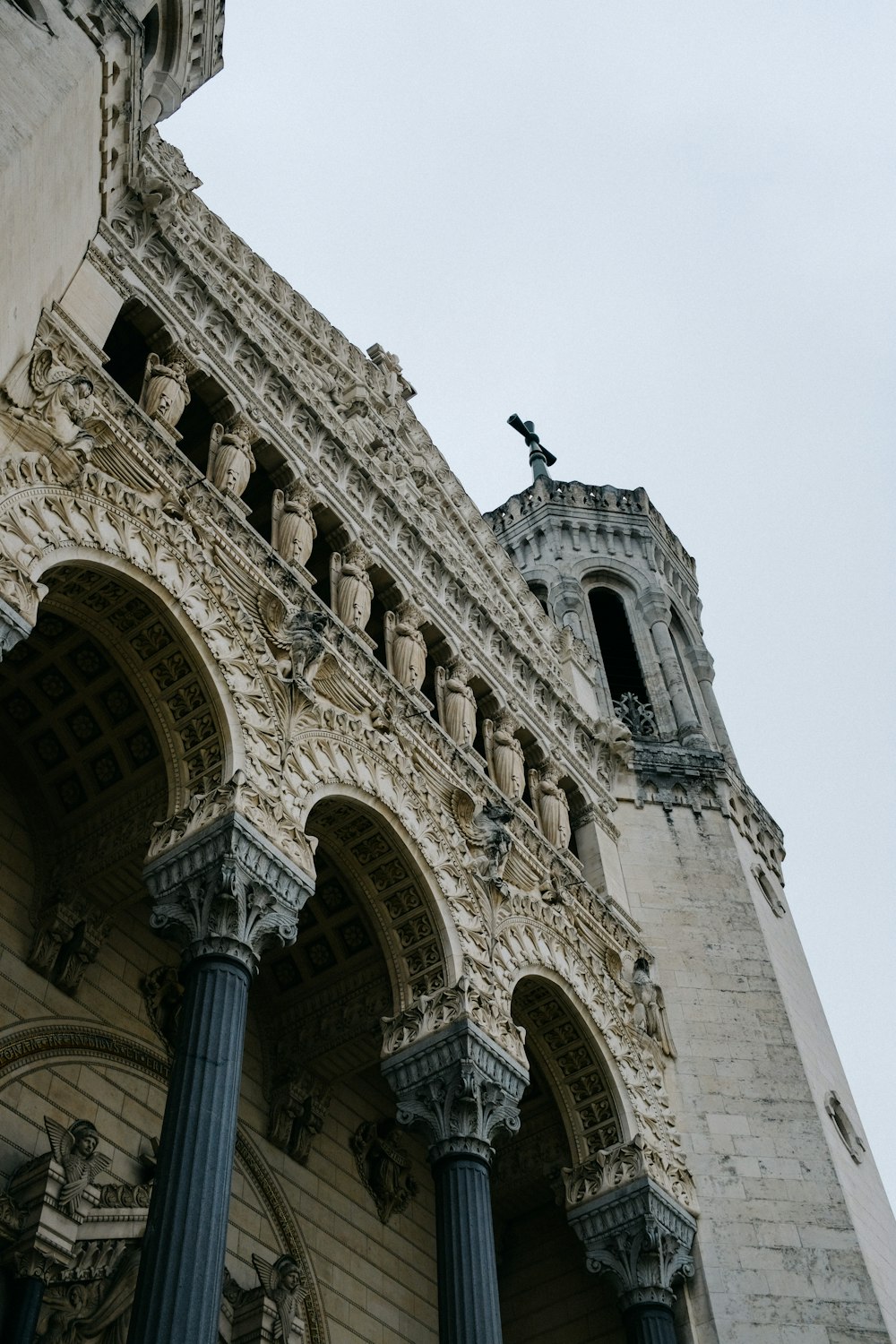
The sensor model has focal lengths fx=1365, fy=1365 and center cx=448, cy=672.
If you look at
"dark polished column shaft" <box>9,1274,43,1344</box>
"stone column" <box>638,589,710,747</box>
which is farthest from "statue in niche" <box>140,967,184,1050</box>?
"stone column" <box>638,589,710,747</box>

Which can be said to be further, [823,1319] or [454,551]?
[454,551]

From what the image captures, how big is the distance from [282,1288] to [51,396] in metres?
8.21

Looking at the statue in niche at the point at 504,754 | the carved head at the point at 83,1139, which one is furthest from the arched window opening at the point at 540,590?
the carved head at the point at 83,1139

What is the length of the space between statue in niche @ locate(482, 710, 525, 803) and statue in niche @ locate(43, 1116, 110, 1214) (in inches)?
274

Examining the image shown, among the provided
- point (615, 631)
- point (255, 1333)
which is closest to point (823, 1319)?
point (255, 1333)

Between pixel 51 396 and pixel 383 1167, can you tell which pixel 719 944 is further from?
pixel 51 396

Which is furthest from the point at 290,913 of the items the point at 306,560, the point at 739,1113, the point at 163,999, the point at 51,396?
the point at 739,1113

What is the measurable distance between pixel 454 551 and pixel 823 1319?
11380 mm

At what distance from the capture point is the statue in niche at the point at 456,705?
16156 millimetres

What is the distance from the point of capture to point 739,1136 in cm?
1591

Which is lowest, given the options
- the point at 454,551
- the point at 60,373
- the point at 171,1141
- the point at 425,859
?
the point at 171,1141

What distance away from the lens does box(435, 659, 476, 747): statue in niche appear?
636 inches

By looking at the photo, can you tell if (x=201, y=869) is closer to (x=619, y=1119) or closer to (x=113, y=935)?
(x=113, y=935)

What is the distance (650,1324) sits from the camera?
44.5 feet
